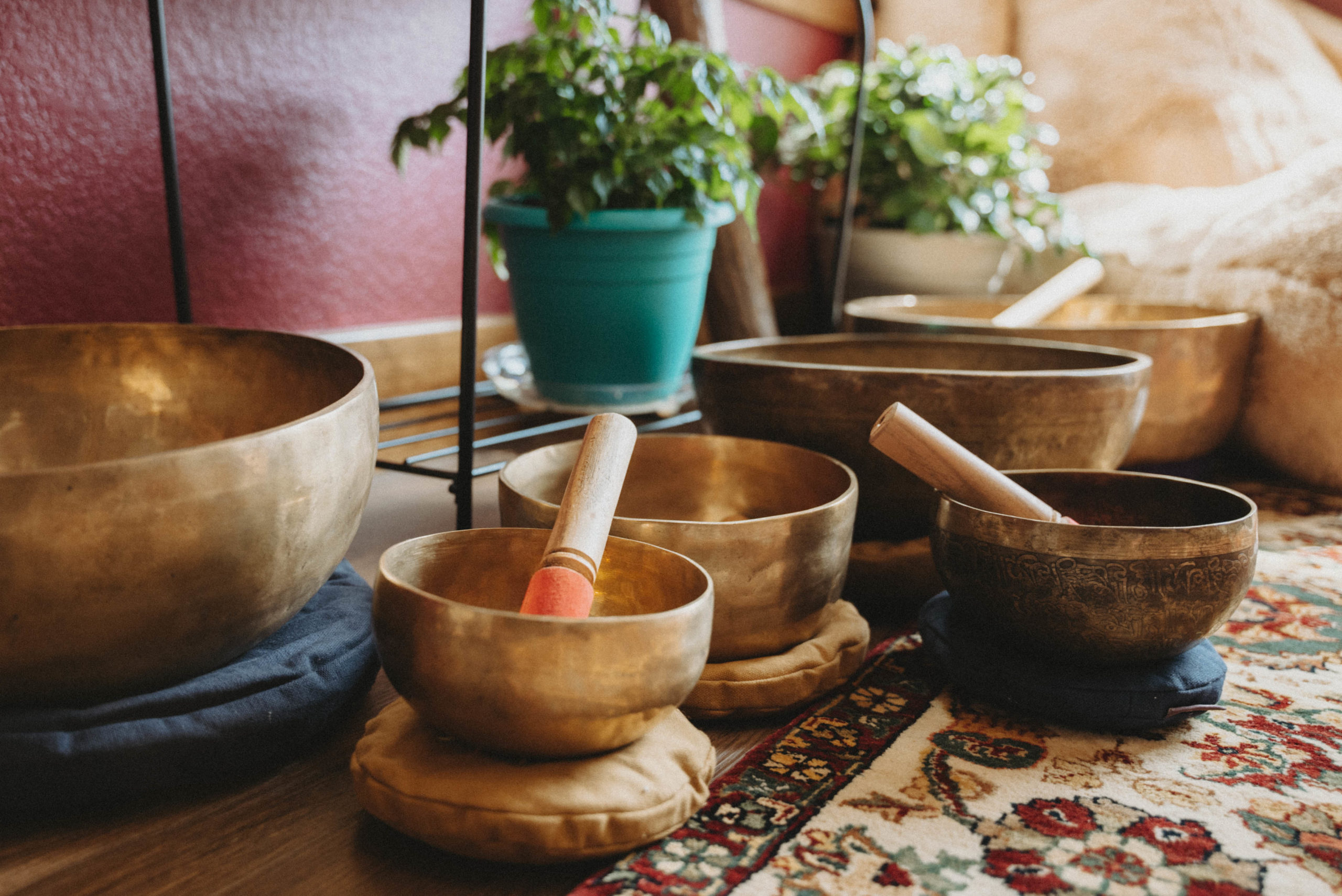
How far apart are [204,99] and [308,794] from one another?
118 cm

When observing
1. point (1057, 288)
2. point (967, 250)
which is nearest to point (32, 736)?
point (1057, 288)

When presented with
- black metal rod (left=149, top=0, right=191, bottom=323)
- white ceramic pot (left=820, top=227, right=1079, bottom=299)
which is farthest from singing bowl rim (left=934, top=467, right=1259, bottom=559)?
white ceramic pot (left=820, top=227, right=1079, bottom=299)

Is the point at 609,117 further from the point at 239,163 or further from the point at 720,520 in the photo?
the point at 720,520

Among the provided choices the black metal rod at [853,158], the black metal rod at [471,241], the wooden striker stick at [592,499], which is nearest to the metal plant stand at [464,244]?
the black metal rod at [471,241]

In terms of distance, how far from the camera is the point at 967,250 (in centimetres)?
234

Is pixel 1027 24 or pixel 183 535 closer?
pixel 183 535

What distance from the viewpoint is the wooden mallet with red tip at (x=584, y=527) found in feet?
2.14

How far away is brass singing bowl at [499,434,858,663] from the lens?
2.59 ft

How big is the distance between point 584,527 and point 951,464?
1.17 ft

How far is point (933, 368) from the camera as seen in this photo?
4.76ft

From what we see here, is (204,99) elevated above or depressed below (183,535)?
above

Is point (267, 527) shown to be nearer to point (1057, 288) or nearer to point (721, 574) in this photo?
point (721, 574)

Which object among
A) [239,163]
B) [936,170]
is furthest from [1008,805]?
[936,170]

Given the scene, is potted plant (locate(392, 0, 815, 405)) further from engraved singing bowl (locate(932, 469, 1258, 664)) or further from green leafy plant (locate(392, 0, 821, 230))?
engraved singing bowl (locate(932, 469, 1258, 664))
